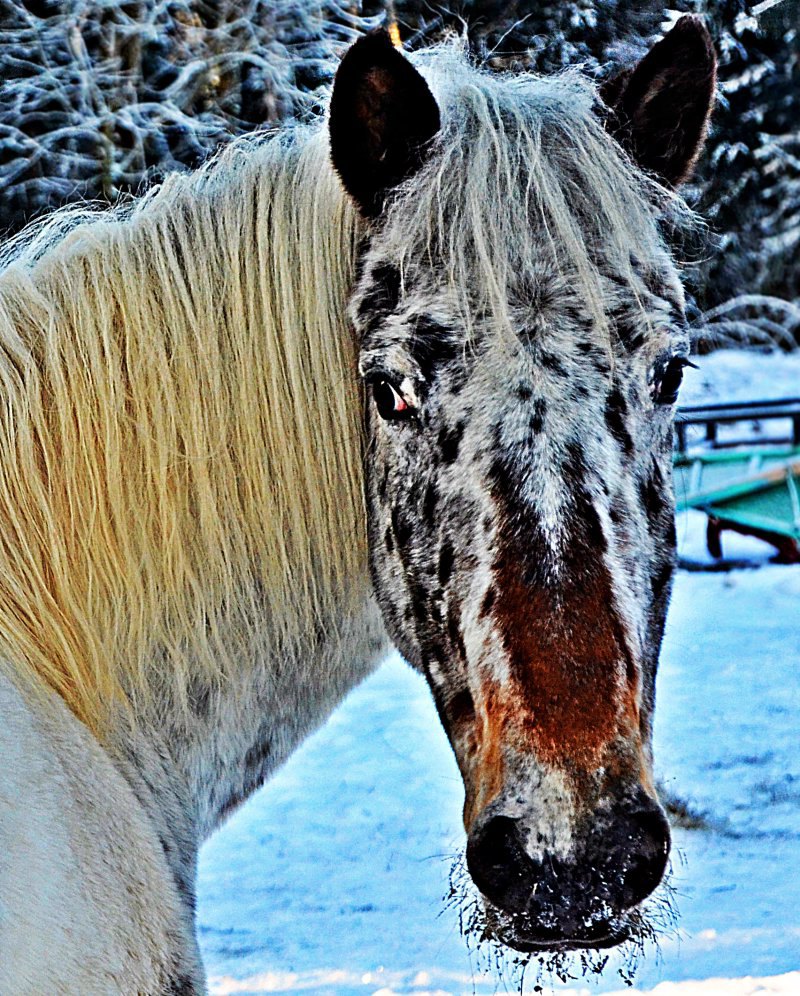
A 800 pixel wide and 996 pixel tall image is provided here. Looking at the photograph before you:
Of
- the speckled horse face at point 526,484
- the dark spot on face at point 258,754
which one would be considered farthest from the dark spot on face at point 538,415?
the dark spot on face at point 258,754

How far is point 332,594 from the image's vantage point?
1.93 metres

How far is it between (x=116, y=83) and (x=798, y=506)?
19.2 ft

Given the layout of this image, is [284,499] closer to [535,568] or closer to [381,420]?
[381,420]

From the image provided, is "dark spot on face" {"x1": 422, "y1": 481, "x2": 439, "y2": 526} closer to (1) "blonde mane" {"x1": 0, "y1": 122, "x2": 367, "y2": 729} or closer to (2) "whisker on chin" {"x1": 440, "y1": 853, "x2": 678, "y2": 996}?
(1) "blonde mane" {"x1": 0, "y1": 122, "x2": 367, "y2": 729}

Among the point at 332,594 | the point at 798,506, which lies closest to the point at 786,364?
the point at 798,506

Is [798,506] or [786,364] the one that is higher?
[798,506]

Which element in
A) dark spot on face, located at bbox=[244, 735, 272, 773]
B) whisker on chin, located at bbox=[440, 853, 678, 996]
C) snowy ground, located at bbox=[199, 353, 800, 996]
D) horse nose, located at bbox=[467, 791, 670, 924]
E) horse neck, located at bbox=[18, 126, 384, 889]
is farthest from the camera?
snowy ground, located at bbox=[199, 353, 800, 996]

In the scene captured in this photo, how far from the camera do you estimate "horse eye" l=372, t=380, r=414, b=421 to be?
5.35 feet

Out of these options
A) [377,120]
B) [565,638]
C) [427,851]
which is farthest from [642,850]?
[427,851]

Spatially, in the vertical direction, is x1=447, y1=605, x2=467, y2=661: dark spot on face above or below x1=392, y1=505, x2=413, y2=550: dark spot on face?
below

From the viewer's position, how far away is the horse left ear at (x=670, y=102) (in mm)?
1843

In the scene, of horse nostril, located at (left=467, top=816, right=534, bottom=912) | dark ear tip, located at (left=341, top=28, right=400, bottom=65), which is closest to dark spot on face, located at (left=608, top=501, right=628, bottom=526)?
horse nostril, located at (left=467, top=816, right=534, bottom=912)

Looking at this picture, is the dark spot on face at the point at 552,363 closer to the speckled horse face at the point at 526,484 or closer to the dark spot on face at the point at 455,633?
the speckled horse face at the point at 526,484

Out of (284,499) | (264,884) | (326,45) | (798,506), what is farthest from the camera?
(798,506)
